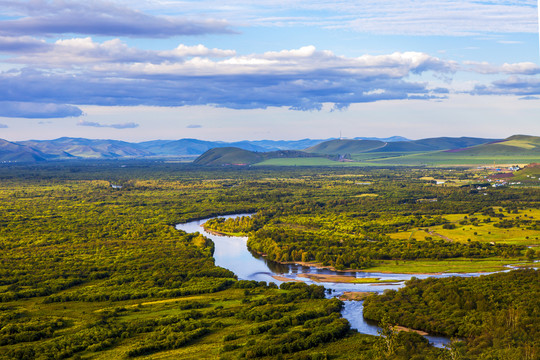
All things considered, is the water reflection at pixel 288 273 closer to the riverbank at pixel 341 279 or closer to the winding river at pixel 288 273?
the winding river at pixel 288 273

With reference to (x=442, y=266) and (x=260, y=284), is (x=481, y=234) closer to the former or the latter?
(x=442, y=266)

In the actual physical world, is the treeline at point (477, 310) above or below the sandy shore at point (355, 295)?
above

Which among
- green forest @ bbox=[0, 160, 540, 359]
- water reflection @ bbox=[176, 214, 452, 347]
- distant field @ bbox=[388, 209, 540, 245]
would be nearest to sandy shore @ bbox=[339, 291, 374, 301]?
water reflection @ bbox=[176, 214, 452, 347]

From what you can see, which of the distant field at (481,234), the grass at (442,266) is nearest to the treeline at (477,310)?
the grass at (442,266)

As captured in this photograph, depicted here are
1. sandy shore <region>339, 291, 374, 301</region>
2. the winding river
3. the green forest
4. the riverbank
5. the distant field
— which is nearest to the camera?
the green forest

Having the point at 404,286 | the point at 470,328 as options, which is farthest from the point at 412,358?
the point at 404,286

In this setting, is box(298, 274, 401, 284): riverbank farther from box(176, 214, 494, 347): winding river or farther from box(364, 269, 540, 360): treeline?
box(364, 269, 540, 360): treeline
